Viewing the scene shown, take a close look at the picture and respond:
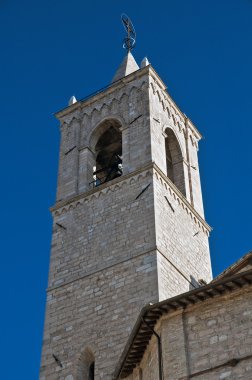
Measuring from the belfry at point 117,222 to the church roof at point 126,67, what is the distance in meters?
0.08

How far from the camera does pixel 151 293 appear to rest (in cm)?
1642

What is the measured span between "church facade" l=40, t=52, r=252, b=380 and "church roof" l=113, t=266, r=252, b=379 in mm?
19

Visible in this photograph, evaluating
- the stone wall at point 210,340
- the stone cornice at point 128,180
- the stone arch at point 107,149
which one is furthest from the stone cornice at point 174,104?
the stone wall at point 210,340

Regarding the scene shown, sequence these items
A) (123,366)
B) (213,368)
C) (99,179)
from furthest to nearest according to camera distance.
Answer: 1. (99,179)
2. (123,366)
3. (213,368)

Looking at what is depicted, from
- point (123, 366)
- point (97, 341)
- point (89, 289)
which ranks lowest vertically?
point (123, 366)

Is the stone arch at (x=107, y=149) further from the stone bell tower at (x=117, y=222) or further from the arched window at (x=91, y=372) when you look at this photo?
the arched window at (x=91, y=372)

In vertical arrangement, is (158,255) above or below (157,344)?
above

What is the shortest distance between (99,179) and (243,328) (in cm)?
1131

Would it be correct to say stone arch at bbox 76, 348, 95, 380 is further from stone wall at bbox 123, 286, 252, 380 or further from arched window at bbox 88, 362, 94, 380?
stone wall at bbox 123, 286, 252, 380

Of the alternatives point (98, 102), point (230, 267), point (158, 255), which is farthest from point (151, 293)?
point (98, 102)

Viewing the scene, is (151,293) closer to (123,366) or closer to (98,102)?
(123,366)

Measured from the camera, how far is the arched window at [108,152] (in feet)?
72.6

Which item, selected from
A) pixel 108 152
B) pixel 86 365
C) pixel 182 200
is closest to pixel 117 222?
pixel 182 200

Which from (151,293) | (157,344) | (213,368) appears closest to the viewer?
(213,368)
